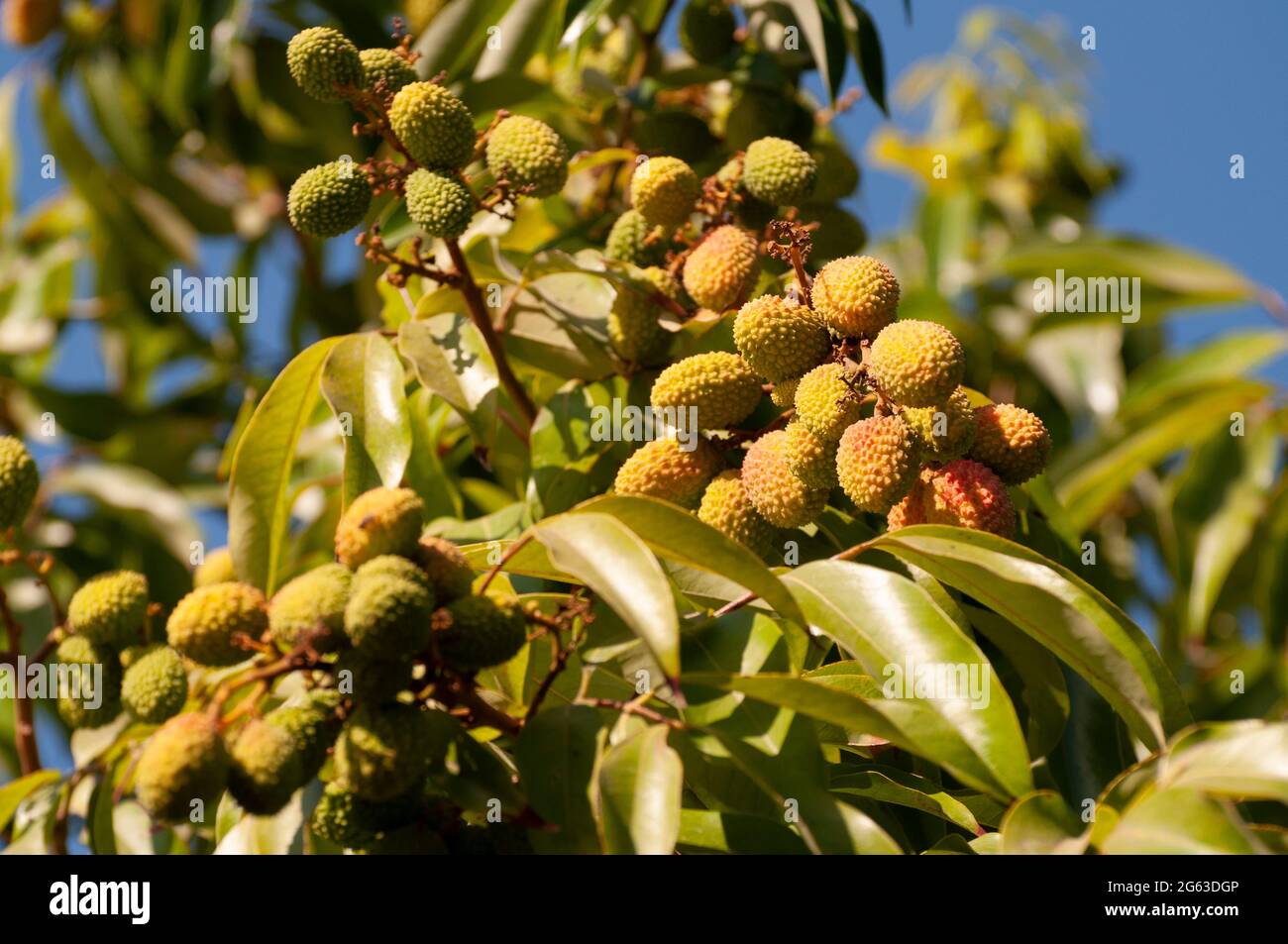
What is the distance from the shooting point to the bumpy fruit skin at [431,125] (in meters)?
1.83

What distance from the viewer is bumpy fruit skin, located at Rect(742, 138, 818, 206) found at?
→ 2068 mm

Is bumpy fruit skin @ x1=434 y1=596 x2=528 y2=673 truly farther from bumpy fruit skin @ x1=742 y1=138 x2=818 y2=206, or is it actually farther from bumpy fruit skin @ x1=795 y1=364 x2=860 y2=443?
bumpy fruit skin @ x1=742 y1=138 x2=818 y2=206

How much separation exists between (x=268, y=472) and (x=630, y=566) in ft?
2.26

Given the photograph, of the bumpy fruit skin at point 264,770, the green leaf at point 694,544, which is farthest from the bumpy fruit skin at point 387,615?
the green leaf at point 694,544

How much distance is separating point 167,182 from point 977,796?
126 inches

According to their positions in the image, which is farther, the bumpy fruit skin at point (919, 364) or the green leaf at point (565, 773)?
the bumpy fruit skin at point (919, 364)

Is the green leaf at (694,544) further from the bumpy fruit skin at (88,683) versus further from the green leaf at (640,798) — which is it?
the bumpy fruit skin at (88,683)

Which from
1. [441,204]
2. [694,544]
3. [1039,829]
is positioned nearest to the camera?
[1039,829]

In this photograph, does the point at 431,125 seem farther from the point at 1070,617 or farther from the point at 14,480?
the point at 1070,617

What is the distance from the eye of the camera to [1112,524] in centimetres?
465

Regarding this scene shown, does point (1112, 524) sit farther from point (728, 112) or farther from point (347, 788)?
point (347, 788)

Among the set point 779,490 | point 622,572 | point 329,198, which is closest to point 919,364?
point 779,490

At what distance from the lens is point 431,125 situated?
184 centimetres

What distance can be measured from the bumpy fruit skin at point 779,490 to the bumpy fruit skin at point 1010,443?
0.70 ft
